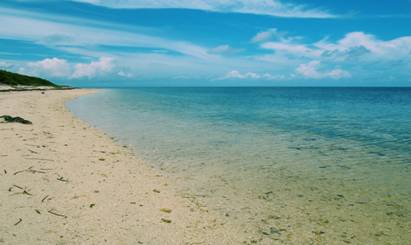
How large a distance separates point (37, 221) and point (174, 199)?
3.27m

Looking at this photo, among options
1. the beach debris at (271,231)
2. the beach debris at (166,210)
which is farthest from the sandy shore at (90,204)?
the beach debris at (271,231)

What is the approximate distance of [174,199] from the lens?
8.23 m

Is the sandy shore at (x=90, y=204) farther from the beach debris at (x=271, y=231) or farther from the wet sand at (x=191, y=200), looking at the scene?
the beach debris at (x=271, y=231)

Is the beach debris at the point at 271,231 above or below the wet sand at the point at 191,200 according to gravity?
below

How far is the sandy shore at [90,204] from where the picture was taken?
18.9ft

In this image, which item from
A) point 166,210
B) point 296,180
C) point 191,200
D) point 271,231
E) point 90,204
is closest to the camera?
point 271,231

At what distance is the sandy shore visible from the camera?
5.75m

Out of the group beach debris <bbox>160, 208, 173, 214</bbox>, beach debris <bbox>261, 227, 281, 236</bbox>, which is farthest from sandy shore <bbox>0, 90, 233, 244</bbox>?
beach debris <bbox>261, 227, 281, 236</bbox>

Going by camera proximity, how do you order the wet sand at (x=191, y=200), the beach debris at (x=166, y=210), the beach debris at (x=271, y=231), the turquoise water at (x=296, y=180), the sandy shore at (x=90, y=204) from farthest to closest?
the beach debris at (x=166, y=210) → the turquoise water at (x=296, y=180) → the beach debris at (x=271, y=231) → the wet sand at (x=191, y=200) → the sandy shore at (x=90, y=204)

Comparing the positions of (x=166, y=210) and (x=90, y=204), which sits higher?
(x=90, y=204)

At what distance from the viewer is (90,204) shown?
707 centimetres

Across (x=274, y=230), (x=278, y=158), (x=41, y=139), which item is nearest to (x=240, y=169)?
(x=278, y=158)

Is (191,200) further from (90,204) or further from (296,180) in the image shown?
(296,180)

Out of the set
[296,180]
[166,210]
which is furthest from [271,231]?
[296,180]
